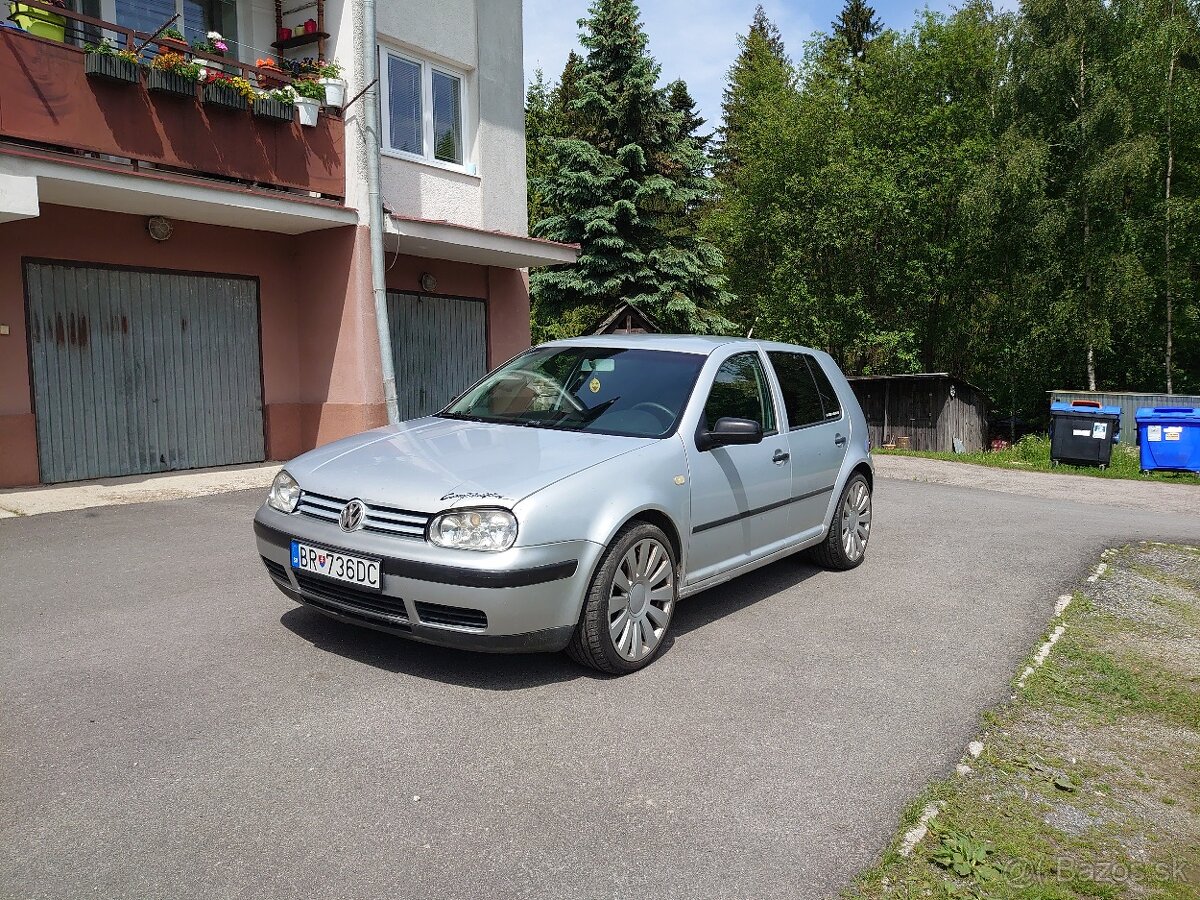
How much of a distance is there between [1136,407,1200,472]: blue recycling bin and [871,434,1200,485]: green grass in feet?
0.60

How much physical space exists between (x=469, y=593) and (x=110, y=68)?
27.5 ft

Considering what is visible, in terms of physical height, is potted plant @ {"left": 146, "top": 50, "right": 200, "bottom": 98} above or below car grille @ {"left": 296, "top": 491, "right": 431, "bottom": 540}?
above

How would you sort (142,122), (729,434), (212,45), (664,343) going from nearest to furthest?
(729,434) < (664,343) < (142,122) < (212,45)

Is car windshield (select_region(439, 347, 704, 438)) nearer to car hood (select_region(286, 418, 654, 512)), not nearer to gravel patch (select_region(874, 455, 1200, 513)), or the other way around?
car hood (select_region(286, 418, 654, 512))

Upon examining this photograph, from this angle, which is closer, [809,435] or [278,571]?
[278,571]

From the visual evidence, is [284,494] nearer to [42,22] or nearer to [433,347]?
[42,22]

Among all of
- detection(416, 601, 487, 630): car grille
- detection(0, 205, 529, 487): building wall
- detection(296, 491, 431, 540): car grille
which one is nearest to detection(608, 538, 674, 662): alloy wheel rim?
detection(416, 601, 487, 630): car grille

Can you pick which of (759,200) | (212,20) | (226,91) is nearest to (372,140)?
(226,91)

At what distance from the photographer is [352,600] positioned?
4133mm

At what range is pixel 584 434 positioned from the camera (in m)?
4.90

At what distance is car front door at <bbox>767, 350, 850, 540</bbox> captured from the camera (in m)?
5.96

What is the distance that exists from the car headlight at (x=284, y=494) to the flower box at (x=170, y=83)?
23.4ft

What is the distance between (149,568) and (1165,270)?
30.5 m

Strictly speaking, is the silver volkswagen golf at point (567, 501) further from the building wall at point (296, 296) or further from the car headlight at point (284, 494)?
the building wall at point (296, 296)
